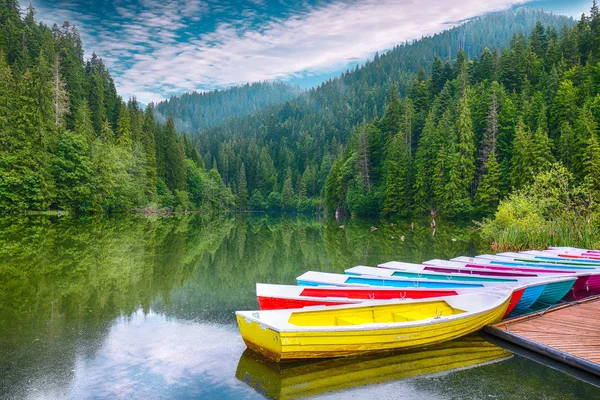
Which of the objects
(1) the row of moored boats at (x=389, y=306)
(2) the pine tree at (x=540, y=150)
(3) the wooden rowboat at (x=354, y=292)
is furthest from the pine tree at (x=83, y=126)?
(2) the pine tree at (x=540, y=150)

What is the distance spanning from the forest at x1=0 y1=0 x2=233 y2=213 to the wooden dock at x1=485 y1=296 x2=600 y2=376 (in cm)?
4929

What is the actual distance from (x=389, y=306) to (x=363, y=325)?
138 cm

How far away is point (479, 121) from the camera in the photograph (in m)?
66.1

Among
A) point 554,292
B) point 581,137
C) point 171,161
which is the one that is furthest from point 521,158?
point 171,161

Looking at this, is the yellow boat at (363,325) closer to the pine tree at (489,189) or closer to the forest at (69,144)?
the forest at (69,144)

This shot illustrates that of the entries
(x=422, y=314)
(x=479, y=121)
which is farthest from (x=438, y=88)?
(x=422, y=314)

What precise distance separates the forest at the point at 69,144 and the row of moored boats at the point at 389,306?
45.5m

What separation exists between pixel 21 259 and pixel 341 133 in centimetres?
14872

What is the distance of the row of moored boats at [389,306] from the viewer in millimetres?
8531

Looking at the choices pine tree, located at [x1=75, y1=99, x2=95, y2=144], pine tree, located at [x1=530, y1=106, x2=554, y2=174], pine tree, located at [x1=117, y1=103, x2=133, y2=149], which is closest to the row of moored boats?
pine tree, located at [x1=530, y1=106, x2=554, y2=174]

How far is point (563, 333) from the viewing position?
980cm

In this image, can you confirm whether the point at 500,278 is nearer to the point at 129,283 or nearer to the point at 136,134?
the point at 129,283

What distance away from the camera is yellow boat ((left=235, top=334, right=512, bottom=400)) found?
25.5 ft

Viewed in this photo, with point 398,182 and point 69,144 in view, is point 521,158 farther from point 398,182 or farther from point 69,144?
point 69,144
